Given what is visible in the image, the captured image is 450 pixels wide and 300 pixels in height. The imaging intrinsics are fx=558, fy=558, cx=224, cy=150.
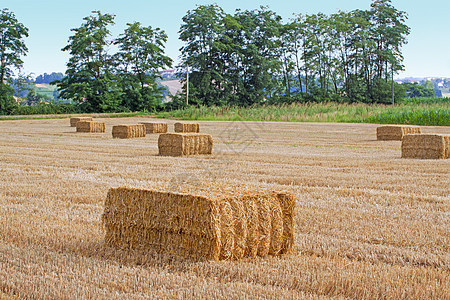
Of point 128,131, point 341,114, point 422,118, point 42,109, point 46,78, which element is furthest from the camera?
point 46,78

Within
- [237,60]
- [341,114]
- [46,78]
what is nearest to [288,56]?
[237,60]

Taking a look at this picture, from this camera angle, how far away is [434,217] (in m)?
7.44

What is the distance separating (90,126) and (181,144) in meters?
13.5

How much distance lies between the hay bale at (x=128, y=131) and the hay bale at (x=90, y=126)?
13.5 ft

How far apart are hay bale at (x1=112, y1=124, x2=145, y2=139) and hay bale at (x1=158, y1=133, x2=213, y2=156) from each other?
310 inches

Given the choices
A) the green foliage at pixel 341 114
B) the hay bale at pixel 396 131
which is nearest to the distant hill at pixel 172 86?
the green foliage at pixel 341 114

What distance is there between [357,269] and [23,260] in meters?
3.21

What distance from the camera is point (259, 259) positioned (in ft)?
17.9

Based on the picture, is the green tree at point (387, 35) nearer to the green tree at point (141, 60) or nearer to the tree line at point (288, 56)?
the tree line at point (288, 56)

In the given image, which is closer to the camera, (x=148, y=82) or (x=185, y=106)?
(x=185, y=106)

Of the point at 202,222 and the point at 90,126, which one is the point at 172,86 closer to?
the point at 90,126

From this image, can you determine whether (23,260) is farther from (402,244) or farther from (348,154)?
(348,154)

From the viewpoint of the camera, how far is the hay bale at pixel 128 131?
23.8 metres

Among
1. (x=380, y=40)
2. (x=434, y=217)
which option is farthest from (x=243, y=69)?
(x=434, y=217)
